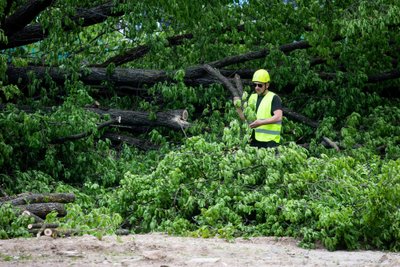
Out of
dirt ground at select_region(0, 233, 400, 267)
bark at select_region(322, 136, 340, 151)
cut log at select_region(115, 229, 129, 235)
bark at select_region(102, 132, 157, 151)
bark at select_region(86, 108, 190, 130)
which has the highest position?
bark at select_region(86, 108, 190, 130)

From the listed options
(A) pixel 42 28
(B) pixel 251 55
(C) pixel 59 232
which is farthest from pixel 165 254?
(B) pixel 251 55

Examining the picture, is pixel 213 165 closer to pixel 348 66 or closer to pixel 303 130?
pixel 303 130

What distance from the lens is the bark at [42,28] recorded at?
12805mm

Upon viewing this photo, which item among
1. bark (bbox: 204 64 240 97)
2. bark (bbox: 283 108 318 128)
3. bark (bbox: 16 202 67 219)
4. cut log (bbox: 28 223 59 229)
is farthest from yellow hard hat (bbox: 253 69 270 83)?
cut log (bbox: 28 223 59 229)

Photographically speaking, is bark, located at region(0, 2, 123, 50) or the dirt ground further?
bark, located at region(0, 2, 123, 50)

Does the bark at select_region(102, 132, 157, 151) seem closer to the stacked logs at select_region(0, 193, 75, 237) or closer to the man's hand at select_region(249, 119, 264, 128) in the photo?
the man's hand at select_region(249, 119, 264, 128)

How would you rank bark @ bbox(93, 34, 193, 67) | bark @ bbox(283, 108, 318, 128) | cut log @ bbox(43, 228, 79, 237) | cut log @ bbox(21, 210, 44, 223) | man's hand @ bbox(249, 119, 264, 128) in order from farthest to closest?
bark @ bbox(93, 34, 193, 67) → bark @ bbox(283, 108, 318, 128) → man's hand @ bbox(249, 119, 264, 128) → cut log @ bbox(21, 210, 44, 223) → cut log @ bbox(43, 228, 79, 237)

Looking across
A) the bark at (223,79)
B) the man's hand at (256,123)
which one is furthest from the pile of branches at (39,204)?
the bark at (223,79)

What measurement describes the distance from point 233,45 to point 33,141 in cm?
483

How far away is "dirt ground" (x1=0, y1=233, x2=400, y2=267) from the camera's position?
21.0 feet

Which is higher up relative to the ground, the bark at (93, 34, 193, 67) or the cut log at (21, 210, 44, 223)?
the bark at (93, 34, 193, 67)

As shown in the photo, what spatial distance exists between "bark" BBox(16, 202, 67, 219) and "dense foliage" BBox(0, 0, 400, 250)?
169 mm

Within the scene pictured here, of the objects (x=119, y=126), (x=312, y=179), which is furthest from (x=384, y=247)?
(x=119, y=126)

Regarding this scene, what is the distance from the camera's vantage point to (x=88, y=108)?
12648 mm
